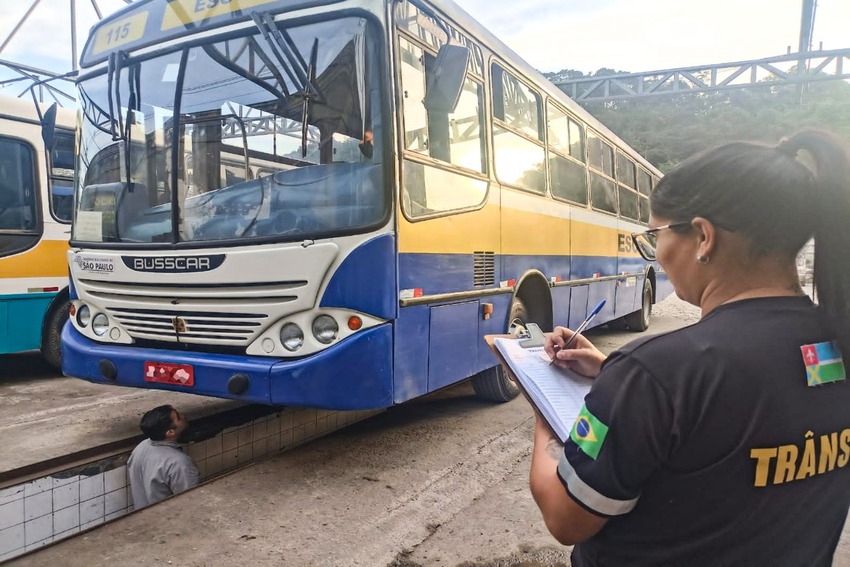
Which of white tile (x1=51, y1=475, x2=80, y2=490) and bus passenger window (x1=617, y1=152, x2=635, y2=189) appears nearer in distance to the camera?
white tile (x1=51, y1=475, x2=80, y2=490)

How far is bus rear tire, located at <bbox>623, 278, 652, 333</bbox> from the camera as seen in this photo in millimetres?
11719

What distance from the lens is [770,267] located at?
1.10 meters

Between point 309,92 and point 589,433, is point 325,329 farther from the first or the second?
point 589,433

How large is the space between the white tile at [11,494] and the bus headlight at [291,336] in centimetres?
177

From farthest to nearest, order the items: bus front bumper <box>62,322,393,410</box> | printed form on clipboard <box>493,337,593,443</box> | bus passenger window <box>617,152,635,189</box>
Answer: bus passenger window <box>617,152,635,189</box>
bus front bumper <box>62,322,393,410</box>
printed form on clipboard <box>493,337,593,443</box>

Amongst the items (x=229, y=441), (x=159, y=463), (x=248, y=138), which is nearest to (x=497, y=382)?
(x=229, y=441)

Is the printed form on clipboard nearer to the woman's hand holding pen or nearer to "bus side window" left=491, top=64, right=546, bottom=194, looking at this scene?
the woman's hand holding pen

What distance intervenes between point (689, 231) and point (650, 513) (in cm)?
49

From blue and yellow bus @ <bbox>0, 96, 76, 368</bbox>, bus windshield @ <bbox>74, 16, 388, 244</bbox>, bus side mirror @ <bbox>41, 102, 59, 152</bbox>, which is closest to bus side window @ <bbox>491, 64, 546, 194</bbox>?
bus windshield @ <bbox>74, 16, 388, 244</bbox>

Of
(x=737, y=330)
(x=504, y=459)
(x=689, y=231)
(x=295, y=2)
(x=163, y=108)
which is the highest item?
(x=295, y=2)

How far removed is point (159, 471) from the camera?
394 cm

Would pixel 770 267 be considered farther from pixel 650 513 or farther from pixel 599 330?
pixel 599 330

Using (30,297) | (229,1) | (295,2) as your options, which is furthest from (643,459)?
(30,297)

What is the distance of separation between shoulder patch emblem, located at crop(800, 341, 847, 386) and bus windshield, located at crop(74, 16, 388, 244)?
2.85 m
